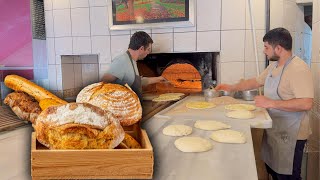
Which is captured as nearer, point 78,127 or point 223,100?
point 78,127

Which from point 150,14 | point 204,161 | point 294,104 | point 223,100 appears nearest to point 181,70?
point 150,14

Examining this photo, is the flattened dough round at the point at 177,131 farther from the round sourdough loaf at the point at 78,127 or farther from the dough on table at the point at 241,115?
the round sourdough loaf at the point at 78,127

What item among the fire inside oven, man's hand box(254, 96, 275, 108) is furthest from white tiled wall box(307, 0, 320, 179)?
the fire inside oven

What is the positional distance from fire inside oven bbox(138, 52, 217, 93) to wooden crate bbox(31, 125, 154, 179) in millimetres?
1716

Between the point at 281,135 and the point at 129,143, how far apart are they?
1.19m

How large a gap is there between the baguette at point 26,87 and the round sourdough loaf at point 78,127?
129 mm

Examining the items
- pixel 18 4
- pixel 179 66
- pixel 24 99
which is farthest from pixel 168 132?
pixel 18 4

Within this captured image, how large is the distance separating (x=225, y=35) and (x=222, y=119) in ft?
3.20

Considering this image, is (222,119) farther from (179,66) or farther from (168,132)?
(179,66)

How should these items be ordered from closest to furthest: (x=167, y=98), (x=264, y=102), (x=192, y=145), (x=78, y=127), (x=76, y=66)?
(x=78, y=127) < (x=192, y=145) < (x=264, y=102) < (x=167, y=98) < (x=76, y=66)

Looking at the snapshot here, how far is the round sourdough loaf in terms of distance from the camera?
1.16 ft

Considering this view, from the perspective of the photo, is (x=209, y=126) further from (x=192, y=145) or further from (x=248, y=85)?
(x=248, y=85)

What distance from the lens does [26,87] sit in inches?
20.0

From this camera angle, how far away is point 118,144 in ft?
1.28
